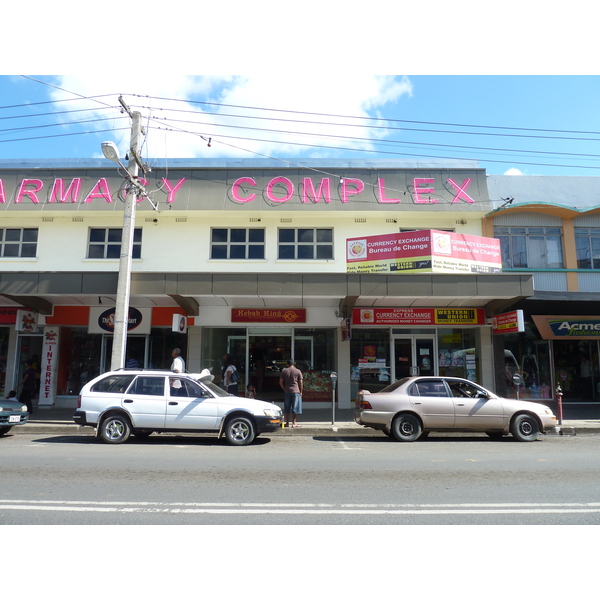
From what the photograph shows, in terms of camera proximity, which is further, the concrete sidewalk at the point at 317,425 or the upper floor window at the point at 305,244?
the upper floor window at the point at 305,244

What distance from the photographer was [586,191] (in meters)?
18.6

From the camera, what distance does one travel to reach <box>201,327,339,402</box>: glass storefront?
17.1 metres

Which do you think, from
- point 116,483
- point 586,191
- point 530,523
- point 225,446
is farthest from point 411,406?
point 586,191

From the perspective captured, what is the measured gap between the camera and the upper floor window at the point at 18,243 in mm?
17625

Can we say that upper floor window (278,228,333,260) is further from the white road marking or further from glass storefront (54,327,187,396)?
the white road marking

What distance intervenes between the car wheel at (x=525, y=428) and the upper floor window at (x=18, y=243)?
54.3 ft

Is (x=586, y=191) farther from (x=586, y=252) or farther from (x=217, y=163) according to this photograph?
(x=217, y=163)

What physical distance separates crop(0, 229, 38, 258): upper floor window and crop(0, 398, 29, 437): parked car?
25.5ft

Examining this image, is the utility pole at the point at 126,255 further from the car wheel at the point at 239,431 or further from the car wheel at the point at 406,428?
the car wheel at the point at 406,428

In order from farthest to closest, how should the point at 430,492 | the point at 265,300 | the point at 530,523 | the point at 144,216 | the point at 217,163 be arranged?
1. the point at 217,163
2. the point at 144,216
3. the point at 265,300
4. the point at 430,492
5. the point at 530,523

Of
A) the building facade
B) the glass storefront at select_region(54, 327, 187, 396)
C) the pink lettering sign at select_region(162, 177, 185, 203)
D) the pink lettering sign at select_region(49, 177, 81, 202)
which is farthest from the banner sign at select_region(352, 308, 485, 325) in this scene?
the pink lettering sign at select_region(49, 177, 81, 202)

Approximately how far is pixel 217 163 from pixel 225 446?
39.6 ft

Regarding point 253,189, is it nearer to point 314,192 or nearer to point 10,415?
point 314,192

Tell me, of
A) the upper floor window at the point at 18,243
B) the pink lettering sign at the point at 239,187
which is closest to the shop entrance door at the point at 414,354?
the pink lettering sign at the point at 239,187
